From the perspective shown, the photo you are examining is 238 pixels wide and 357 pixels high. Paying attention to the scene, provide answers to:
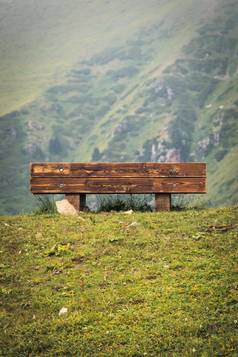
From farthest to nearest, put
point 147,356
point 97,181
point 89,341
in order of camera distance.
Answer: point 97,181
point 89,341
point 147,356

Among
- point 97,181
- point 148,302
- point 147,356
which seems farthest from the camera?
point 97,181

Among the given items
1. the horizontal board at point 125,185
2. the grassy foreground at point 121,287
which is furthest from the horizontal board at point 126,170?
the grassy foreground at point 121,287

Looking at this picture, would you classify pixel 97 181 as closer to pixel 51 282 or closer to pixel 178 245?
pixel 178 245

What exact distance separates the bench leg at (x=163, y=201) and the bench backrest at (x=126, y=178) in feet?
0.81

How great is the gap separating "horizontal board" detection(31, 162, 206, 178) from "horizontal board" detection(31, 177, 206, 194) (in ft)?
0.40

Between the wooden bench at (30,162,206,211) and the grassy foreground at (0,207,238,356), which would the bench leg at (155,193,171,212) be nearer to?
the wooden bench at (30,162,206,211)

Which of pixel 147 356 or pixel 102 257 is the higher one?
pixel 102 257

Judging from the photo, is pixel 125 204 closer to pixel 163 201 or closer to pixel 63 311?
pixel 163 201

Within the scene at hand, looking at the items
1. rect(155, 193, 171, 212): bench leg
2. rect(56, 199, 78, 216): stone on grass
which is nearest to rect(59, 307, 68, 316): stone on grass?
rect(56, 199, 78, 216): stone on grass

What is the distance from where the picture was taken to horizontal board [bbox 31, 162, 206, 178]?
15.4m

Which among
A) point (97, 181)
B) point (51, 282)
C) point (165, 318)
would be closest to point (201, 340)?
point (165, 318)

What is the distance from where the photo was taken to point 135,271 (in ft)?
33.9

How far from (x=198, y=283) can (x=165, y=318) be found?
1.29 meters

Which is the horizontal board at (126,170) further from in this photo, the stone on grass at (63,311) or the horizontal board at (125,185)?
the stone on grass at (63,311)
